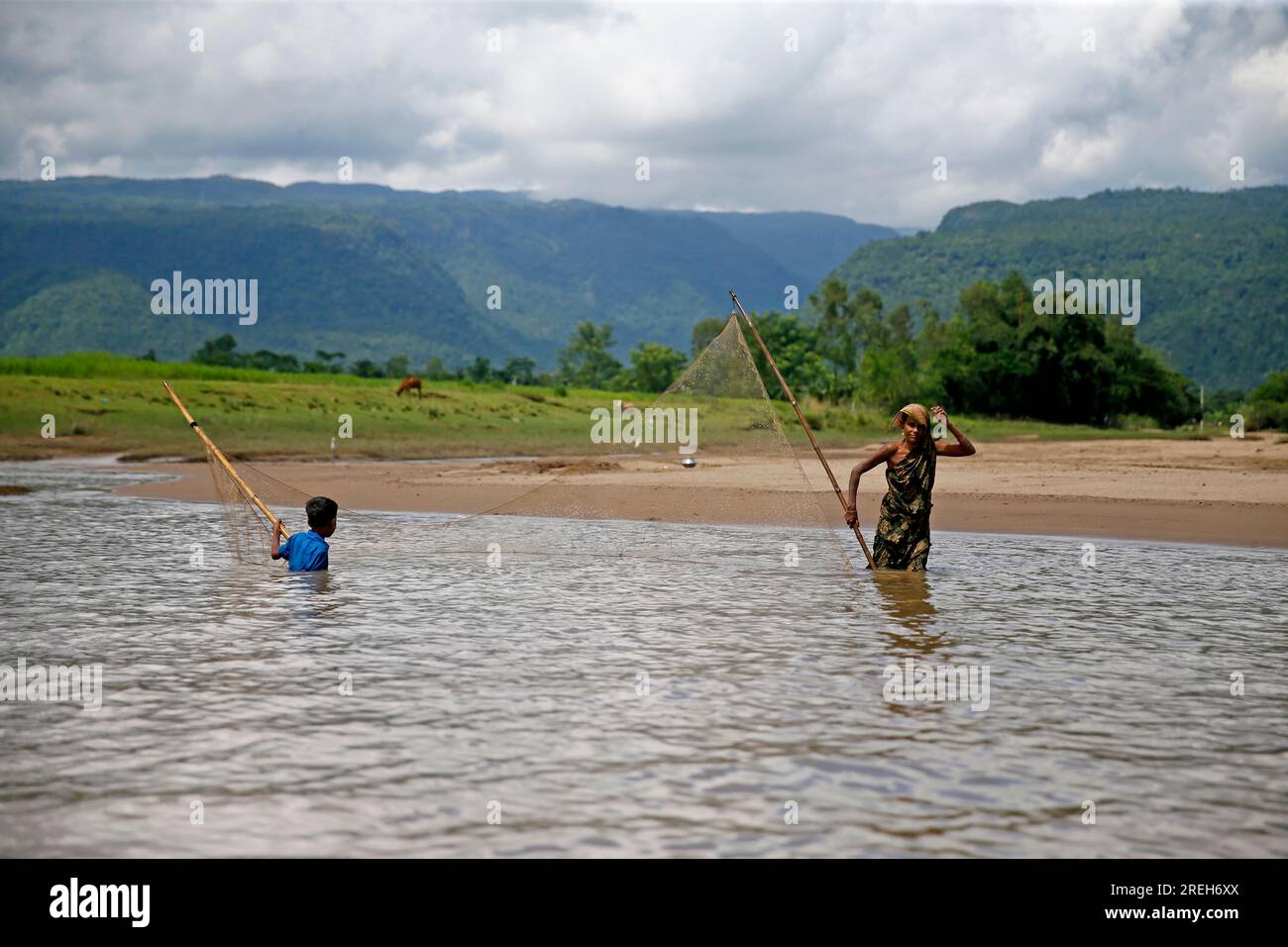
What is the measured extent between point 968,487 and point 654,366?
91.5 meters

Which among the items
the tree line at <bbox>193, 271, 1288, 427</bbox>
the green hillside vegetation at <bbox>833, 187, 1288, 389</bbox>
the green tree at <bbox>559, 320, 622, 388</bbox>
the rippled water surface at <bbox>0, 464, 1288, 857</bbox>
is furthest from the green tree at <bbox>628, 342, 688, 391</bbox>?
the rippled water surface at <bbox>0, 464, 1288, 857</bbox>

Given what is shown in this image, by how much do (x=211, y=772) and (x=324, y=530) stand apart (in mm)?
7073

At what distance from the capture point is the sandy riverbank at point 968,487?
731 inches

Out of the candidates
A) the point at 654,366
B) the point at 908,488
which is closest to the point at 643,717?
the point at 908,488

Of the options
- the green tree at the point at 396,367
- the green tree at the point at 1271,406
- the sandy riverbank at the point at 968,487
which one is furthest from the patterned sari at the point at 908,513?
the green tree at the point at 396,367

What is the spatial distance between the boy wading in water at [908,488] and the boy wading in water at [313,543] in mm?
5345

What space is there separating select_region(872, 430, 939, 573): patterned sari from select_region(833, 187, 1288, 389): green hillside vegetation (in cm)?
12040

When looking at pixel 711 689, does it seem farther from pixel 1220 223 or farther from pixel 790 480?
pixel 1220 223

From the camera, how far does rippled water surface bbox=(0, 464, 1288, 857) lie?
17.8ft

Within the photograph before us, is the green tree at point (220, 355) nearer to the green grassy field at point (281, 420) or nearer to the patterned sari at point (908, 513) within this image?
the green grassy field at point (281, 420)

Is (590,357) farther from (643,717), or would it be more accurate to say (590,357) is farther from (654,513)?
(643,717)

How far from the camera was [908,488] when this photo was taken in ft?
41.1

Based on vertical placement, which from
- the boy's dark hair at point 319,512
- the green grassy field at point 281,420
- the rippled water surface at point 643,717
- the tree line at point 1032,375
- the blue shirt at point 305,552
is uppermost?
the tree line at point 1032,375

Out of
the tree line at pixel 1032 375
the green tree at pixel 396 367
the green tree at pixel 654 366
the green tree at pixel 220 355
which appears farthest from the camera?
the green tree at pixel 654 366
